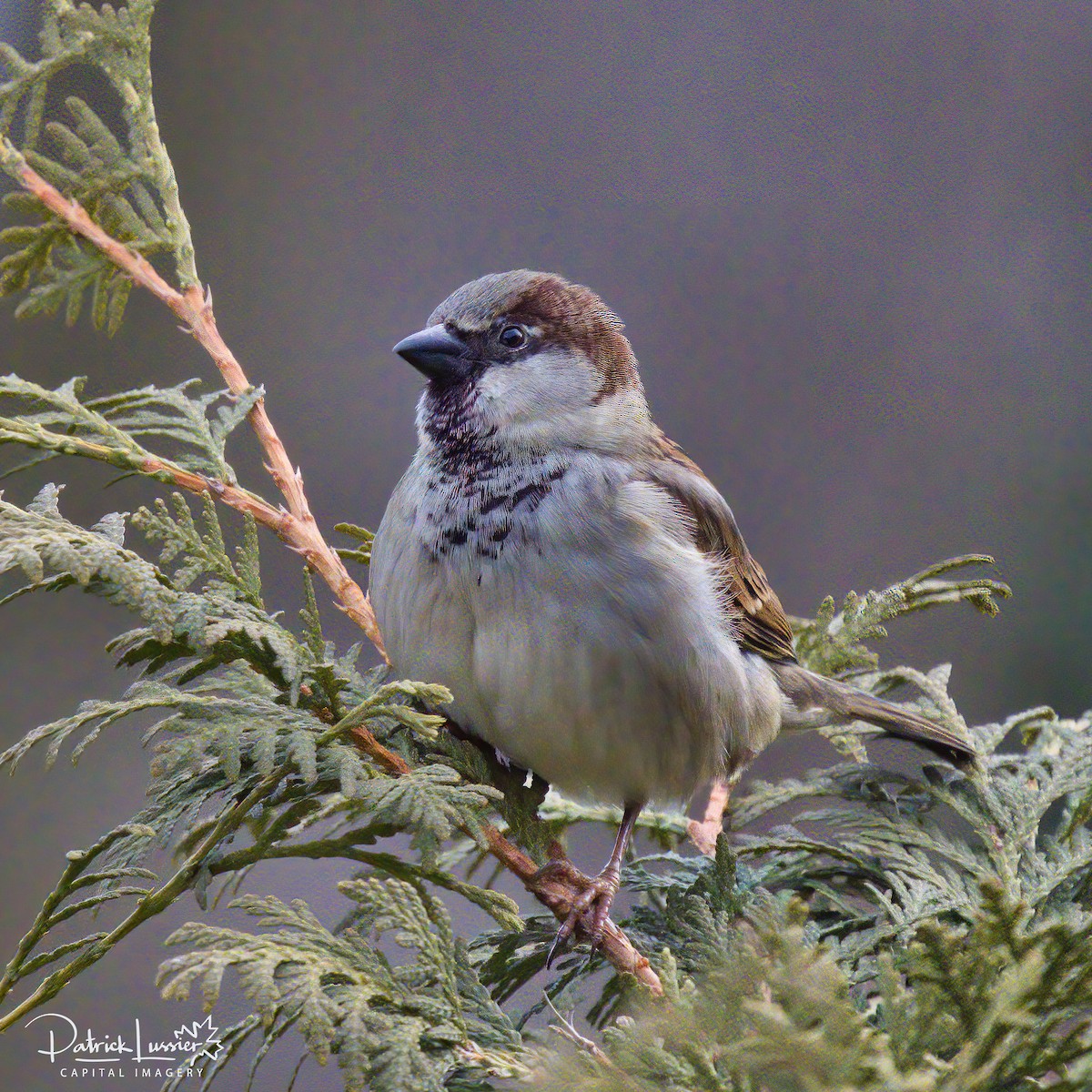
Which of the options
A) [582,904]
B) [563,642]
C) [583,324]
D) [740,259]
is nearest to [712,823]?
[563,642]

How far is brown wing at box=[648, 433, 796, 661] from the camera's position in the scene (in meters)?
1.32

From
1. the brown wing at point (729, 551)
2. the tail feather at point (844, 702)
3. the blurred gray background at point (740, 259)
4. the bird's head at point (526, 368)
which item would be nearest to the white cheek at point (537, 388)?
the bird's head at point (526, 368)

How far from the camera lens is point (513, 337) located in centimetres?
133

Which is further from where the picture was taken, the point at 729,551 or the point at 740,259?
the point at 740,259

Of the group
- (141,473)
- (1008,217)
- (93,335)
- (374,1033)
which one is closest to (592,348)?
(141,473)

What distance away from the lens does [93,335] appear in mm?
2684

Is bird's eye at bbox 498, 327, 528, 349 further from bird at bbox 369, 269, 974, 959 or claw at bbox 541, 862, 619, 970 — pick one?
claw at bbox 541, 862, 619, 970

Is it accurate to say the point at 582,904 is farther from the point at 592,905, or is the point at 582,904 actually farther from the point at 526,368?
the point at 526,368

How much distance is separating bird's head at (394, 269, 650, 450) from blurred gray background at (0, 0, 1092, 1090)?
4.32ft

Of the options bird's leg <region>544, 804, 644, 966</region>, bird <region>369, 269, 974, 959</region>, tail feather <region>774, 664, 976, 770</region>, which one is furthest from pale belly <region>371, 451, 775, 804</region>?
tail feather <region>774, 664, 976, 770</region>

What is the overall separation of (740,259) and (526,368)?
190 cm

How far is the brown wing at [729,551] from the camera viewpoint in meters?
1.32

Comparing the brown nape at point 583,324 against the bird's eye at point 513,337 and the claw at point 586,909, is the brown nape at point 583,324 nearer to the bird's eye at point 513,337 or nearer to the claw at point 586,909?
the bird's eye at point 513,337

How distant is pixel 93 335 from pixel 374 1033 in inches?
95.0
